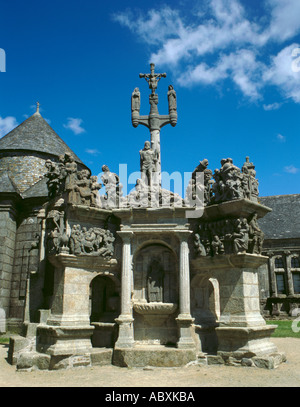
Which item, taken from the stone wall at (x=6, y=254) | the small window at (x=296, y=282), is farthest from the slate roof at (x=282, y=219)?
the stone wall at (x=6, y=254)

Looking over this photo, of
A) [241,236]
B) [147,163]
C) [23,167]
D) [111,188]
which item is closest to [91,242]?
[111,188]

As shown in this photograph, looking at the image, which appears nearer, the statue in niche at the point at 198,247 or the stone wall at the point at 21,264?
the statue in niche at the point at 198,247

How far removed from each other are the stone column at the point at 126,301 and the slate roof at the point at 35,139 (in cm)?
1341

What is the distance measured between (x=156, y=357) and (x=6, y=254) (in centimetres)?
1136

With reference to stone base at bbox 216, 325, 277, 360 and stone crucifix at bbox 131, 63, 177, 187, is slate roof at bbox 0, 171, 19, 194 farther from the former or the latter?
stone base at bbox 216, 325, 277, 360

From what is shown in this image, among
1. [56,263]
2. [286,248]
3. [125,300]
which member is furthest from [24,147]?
[286,248]

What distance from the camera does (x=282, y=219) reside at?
1234 inches

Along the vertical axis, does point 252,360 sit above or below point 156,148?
below

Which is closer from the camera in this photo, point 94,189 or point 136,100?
point 94,189

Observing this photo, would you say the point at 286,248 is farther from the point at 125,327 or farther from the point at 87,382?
the point at 87,382

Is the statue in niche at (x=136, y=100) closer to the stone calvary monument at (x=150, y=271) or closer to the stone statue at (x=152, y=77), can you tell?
the stone statue at (x=152, y=77)

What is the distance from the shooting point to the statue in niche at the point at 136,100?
11.6 meters

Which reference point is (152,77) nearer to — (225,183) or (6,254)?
(225,183)

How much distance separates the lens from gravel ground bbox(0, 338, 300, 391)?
6914mm
